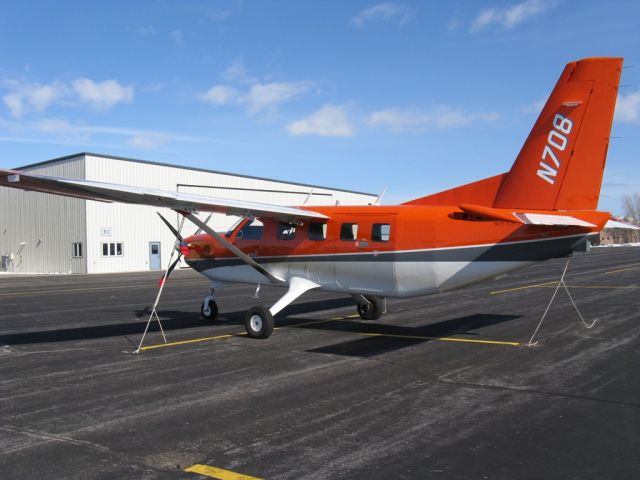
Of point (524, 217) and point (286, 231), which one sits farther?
point (286, 231)

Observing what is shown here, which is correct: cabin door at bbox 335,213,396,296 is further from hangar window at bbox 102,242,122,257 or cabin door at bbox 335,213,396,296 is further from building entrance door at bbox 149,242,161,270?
building entrance door at bbox 149,242,161,270

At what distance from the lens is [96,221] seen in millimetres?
46062

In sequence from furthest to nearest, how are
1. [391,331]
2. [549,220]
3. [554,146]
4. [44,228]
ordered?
1. [44,228]
2. [391,331]
3. [554,146]
4. [549,220]

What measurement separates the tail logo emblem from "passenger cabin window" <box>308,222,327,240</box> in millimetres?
4602

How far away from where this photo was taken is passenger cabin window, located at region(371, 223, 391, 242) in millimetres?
11648

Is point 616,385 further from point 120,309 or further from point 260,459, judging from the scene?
point 120,309

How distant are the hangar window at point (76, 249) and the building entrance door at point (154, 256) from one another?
6196 mm

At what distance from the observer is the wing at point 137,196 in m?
9.41

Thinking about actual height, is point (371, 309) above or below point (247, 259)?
below

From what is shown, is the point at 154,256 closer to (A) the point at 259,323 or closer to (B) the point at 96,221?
(B) the point at 96,221

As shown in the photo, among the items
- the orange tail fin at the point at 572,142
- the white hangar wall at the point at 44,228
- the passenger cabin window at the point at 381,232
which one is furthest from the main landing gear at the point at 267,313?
the white hangar wall at the point at 44,228

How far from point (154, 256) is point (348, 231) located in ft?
135

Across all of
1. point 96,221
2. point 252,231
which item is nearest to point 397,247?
point 252,231

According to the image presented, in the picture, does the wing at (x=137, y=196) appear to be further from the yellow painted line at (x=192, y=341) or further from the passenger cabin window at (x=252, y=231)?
the yellow painted line at (x=192, y=341)
